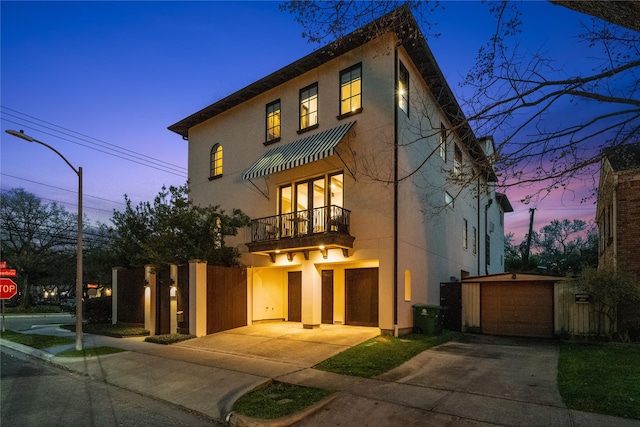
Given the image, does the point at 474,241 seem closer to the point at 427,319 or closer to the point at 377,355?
the point at 427,319

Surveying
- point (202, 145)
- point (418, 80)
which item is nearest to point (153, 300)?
point (202, 145)

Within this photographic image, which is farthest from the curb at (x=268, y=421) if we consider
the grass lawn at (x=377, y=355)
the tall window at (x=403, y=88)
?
the tall window at (x=403, y=88)

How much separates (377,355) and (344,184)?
647 centimetres

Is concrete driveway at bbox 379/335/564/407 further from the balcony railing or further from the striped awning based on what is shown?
the striped awning

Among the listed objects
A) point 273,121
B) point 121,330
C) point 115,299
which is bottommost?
point 121,330

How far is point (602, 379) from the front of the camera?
7.54 meters

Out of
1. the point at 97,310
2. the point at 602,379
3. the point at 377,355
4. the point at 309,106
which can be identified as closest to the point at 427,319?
the point at 377,355

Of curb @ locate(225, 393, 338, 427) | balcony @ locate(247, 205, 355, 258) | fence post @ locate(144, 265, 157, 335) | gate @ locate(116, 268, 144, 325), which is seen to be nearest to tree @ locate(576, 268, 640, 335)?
balcony @ locate(247, 205, 355, 258)

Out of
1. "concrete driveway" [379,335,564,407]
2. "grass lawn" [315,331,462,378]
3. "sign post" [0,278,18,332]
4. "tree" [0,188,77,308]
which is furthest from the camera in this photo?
"tree" [0,188,77,308]

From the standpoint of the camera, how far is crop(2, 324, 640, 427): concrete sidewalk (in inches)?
242

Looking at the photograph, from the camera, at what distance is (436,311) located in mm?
13695

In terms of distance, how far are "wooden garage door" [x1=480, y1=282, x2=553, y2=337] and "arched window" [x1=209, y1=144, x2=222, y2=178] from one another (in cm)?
1337

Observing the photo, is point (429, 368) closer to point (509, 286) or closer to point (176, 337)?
point (509, 286)

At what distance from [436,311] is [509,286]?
360 centimetres
